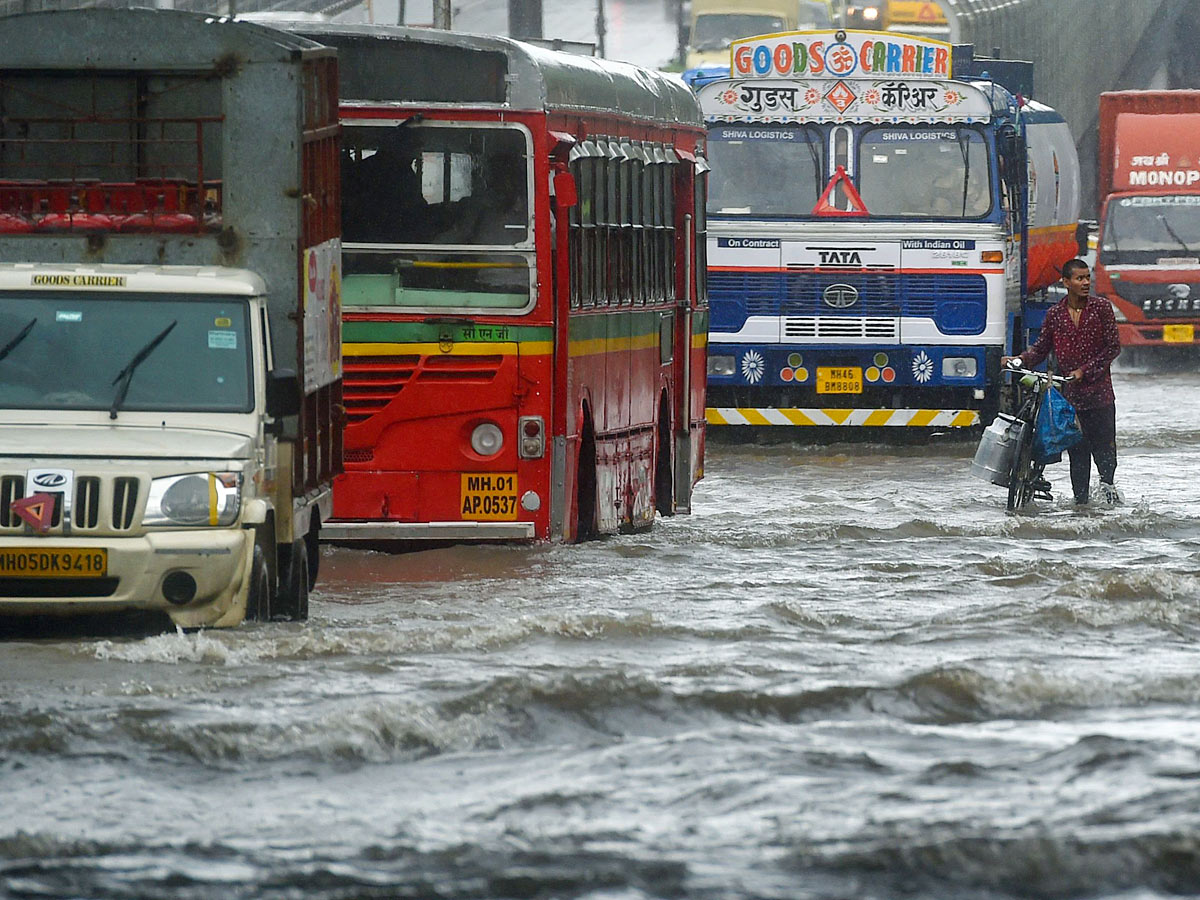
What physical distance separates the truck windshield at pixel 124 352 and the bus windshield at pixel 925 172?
40.1 ft

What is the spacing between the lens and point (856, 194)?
22.9 m

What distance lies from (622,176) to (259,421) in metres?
5.01

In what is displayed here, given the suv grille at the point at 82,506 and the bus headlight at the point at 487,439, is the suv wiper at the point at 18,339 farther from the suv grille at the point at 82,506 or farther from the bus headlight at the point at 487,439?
the bus headlight at the point at 487,439

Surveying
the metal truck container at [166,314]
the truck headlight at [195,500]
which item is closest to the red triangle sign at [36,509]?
the metal truck container at [166,314]

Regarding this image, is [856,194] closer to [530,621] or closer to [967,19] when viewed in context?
[530,621]

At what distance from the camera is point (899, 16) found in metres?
64.2

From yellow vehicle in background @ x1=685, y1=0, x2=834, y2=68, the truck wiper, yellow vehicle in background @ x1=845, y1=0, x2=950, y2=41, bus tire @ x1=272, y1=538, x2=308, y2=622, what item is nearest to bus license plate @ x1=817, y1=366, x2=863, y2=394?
the truck wiper

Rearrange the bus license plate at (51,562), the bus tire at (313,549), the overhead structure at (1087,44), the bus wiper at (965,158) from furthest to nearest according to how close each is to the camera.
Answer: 1. the overhead structure at (1087,44)
2. the bus wiper at (965,158)
3. the bus tire at (313,549)
4. the bus license plate at (51,562)

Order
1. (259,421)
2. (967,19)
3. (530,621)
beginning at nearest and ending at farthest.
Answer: (259,421) < (530,621) < (967,19)

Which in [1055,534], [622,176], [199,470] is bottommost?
[1055,534]

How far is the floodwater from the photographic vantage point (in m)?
7.37

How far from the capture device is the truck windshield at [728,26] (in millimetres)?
64750

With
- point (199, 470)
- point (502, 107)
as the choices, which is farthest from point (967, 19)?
point (199, 470)

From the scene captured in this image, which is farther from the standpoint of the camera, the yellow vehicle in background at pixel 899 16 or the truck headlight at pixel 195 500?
the yellow vehicle in background at pixel 899 16
